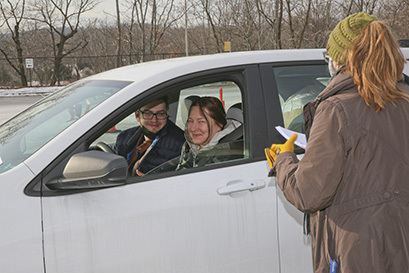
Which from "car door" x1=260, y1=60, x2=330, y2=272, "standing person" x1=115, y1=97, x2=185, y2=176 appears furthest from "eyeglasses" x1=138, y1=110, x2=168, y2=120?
"car door" x1=260, y1=60, x2=330, y2=272

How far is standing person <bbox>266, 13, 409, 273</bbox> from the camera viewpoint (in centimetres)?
165

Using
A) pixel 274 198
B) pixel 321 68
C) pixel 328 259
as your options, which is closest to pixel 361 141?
pixel 328 259

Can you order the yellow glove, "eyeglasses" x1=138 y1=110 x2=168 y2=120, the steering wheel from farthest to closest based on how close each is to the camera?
1. "eyeglasses" x1=138 y1=110 x2=168 y2=120
2. the steering wheel
3. the yellow glove

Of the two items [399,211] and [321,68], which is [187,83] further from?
[399,211]

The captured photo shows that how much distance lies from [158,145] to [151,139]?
1.10 feet

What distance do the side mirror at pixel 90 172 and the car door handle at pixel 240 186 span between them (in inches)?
19.7

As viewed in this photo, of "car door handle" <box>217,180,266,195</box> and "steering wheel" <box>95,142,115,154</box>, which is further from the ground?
"steering wheel" <box>95,142,115,154</box>

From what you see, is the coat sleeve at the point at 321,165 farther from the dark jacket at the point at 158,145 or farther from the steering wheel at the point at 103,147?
the steering wheel at the point at 103,147

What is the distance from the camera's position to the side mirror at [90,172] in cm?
196

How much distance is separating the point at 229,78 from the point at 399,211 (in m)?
1.17

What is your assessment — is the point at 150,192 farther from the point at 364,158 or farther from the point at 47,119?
the point at 364,158

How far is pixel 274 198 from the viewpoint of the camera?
2354 millimetres

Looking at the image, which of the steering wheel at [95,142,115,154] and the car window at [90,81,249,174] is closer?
the car window at [90,81,249,174]

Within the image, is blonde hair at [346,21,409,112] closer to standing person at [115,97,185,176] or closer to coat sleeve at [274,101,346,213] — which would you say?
coat sleeve at [274,101,346,213]
